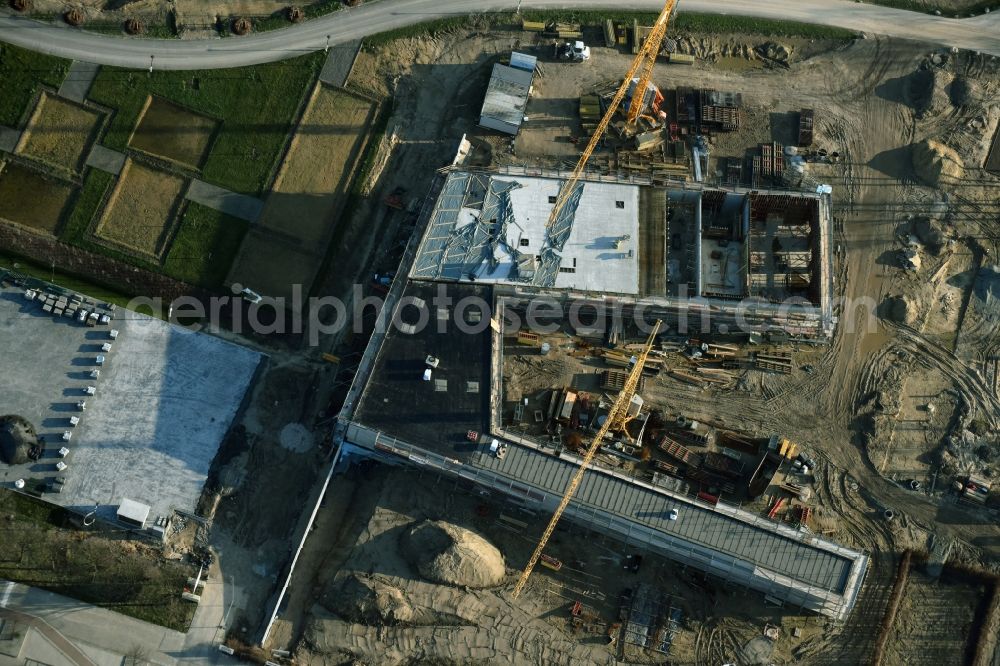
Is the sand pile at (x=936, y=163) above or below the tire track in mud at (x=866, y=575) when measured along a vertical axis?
above

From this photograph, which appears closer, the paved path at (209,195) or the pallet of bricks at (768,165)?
the paved path at (209,195)

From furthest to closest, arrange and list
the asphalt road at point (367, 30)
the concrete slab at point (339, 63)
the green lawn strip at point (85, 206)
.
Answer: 1. the concrete slab at point (339, 63)
2. the asphalt road at point (367, 30)
3. the green lawn strip at point (85, 206)

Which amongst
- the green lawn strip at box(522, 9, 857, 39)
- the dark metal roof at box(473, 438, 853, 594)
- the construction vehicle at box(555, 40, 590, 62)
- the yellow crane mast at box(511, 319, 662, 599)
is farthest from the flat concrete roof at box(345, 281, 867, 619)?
the green lawn strip at box(522, 9, 857, 39)

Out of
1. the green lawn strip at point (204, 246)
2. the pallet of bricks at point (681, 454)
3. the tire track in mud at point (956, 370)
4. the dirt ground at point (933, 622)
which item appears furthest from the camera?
the green lawn strip at point (204, 246)

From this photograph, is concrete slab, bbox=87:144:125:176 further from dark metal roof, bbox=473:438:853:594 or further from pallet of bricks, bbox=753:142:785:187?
pallet of bricks, bbox=753:142:785:187

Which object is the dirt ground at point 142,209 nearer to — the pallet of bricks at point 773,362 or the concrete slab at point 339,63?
the concrete slab at point 339,63

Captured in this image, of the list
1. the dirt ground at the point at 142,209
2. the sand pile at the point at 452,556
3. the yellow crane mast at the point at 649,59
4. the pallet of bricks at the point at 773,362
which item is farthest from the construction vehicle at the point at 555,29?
the sand pile at the point at 452,556

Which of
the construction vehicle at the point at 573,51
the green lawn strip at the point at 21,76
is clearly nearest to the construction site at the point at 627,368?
the construction vehicle at the point at 573,51

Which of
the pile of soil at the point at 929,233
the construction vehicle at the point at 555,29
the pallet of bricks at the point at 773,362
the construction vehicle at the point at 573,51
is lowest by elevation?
the pallet of bricks at the point at 773,362
